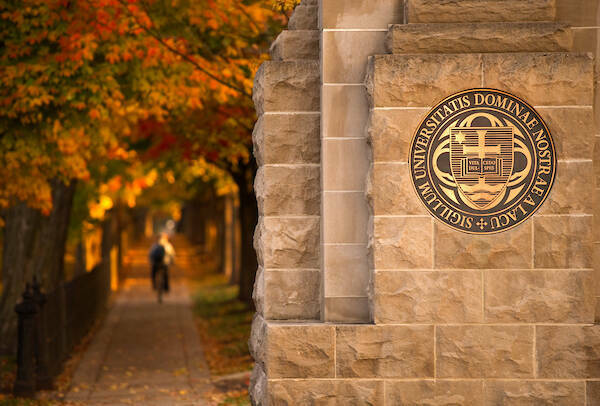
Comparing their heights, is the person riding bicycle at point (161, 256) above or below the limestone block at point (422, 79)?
below

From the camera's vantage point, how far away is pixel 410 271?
7.52 meters

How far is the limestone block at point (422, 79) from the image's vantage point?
7.50 m

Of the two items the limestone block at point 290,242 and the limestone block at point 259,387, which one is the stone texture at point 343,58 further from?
the limestone block at point 259,387

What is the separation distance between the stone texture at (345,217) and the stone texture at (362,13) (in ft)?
4.44

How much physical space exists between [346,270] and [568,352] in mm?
1829

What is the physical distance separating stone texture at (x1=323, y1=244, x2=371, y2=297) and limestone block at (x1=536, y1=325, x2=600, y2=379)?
4.65 ft

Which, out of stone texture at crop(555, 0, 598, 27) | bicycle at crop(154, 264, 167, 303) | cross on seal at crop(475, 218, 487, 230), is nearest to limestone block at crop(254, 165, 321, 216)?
cross on seal at crop(475, 218, 487, 230)

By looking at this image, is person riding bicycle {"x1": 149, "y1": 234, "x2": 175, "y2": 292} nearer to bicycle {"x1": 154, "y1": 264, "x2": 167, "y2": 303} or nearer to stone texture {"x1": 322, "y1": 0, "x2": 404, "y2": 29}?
bicycle {"x1": 154, "y1": 264, "x2": 167, "y2": 303}

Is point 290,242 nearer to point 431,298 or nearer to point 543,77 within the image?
point 431,298

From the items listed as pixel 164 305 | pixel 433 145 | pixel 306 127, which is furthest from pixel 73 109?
pixel 164 305

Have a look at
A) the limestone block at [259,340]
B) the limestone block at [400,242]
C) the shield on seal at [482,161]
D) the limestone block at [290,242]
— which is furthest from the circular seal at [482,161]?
the limestone block at [259,340]

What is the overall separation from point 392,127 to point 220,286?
24.6 meters

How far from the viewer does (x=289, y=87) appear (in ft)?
26.0

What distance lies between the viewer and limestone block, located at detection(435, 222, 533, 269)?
7.52 m
